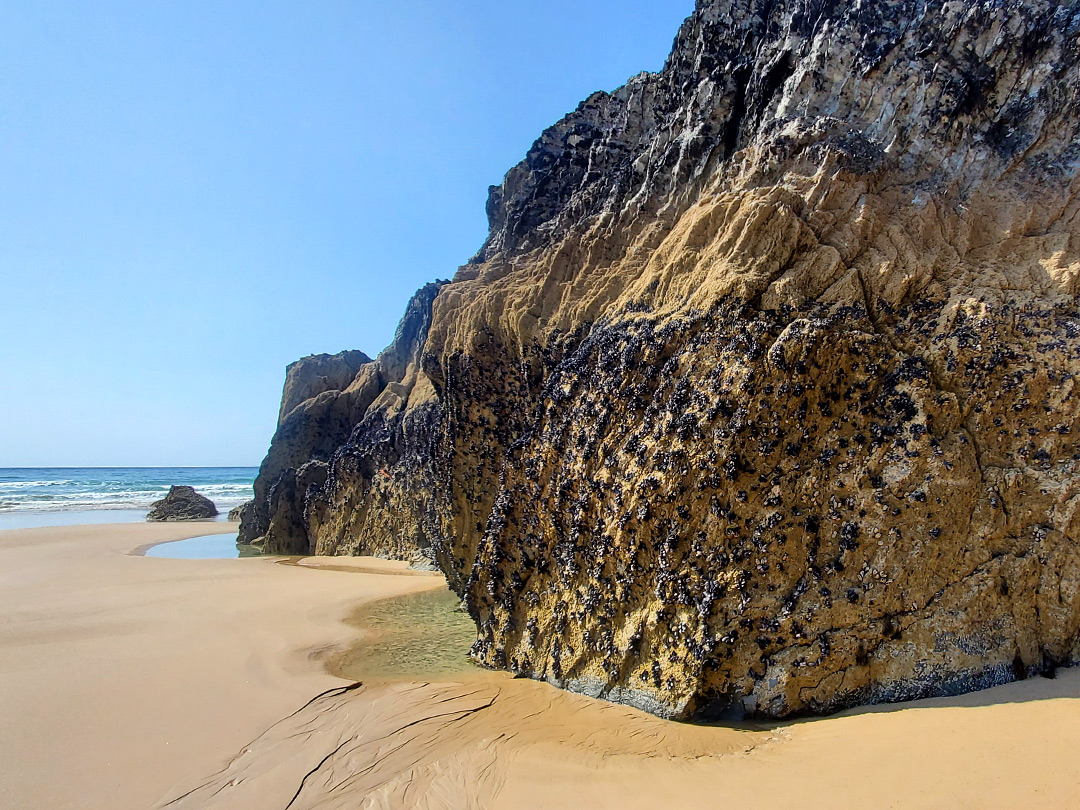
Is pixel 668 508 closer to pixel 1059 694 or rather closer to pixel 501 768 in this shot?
pixel 501 768

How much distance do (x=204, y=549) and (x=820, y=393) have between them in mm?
20745

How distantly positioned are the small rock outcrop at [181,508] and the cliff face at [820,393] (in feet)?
91.0

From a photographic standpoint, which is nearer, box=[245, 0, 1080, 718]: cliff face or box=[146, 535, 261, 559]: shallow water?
box=[245, 0, 1080, 718]: cliff face

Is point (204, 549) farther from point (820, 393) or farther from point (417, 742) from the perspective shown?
point (820, 393)

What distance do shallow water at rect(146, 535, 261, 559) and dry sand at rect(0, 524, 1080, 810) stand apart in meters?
9.91

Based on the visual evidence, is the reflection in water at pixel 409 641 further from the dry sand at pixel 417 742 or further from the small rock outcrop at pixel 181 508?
the small rock outcrop at pixel 181 508

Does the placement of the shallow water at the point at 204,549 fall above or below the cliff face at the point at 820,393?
below

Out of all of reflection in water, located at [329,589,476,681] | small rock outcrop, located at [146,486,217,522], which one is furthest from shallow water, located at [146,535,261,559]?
reflection in water, located at [329,589,476,681]

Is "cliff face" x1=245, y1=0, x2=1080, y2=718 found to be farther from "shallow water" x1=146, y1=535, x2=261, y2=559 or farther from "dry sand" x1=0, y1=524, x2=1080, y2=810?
"shallow water" x1=146, y1=535, x2=261, y2=559

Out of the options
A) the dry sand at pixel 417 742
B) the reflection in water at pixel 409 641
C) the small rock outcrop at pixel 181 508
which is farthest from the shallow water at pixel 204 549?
the reflection in water at pixel 409 641

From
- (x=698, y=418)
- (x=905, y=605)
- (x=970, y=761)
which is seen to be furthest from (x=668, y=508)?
(x=970, y=761)

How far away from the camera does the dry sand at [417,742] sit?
357 cm

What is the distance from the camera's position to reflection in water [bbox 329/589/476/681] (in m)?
6.87

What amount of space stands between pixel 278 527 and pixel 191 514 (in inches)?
530
